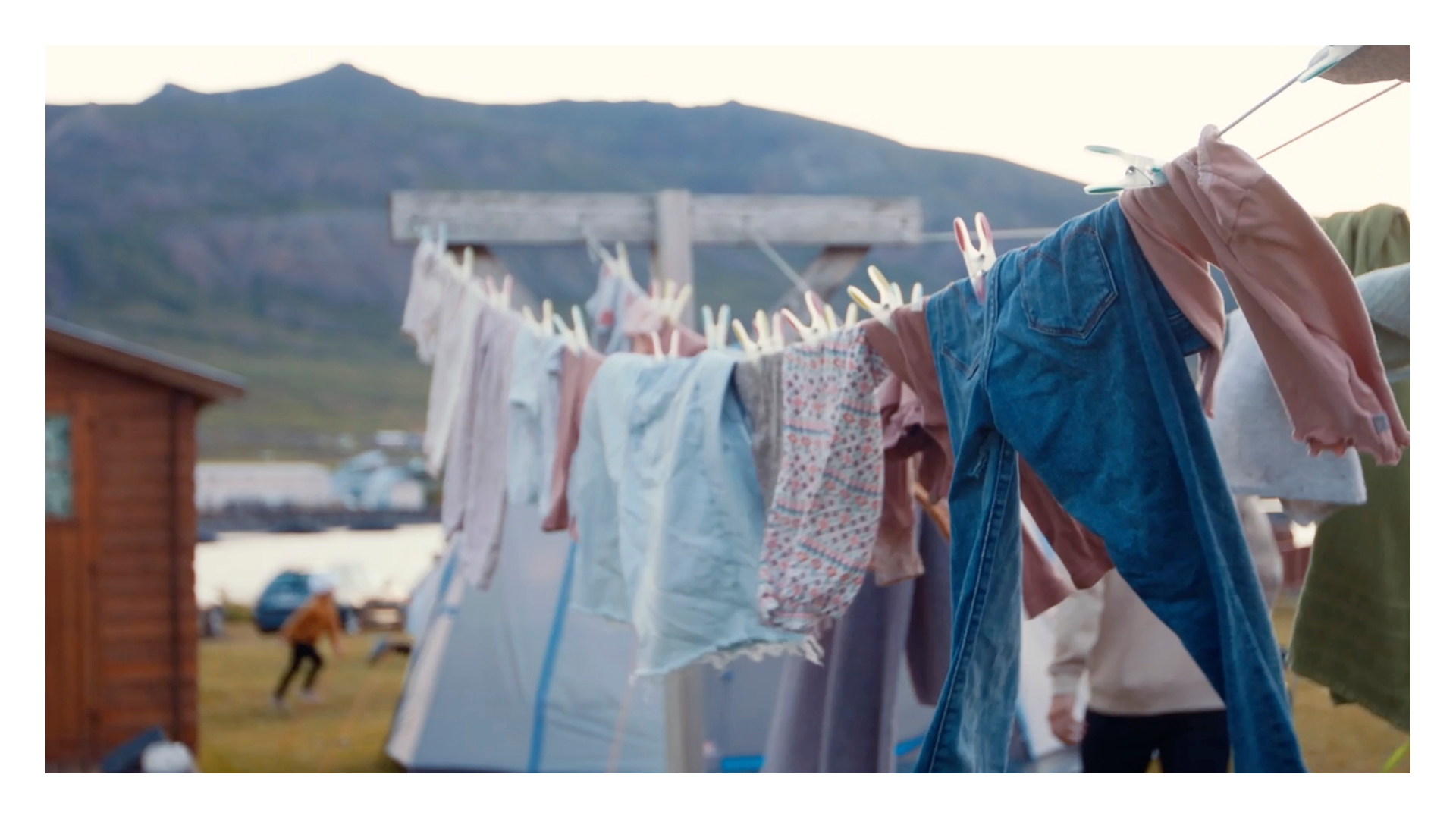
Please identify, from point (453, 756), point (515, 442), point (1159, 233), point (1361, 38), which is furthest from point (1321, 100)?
point (453, 756)

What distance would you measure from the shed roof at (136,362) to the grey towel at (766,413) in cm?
556

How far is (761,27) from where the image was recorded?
2418 mm

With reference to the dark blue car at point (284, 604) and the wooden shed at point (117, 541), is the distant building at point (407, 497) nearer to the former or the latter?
the dark blue car at point (284, 604)

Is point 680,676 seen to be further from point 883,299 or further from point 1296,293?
point 1296,293

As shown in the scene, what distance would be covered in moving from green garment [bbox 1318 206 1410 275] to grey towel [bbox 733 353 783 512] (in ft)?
2.99

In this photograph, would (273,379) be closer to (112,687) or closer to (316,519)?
(316,519)

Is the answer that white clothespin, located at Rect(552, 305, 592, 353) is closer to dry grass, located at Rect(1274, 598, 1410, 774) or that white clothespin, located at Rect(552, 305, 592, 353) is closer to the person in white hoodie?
the person in white hoodie

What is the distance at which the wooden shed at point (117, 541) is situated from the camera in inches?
279

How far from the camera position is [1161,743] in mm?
2730

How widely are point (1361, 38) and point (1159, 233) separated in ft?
0.97

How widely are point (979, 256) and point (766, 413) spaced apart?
0.63 m

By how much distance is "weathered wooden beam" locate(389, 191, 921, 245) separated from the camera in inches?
161

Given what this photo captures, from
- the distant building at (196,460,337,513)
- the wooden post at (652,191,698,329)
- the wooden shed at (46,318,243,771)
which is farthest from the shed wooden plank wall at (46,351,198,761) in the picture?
the distant building at (196,460,337,513)

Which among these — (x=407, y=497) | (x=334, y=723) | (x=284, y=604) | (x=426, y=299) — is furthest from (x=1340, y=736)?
(x=407, y=497)
